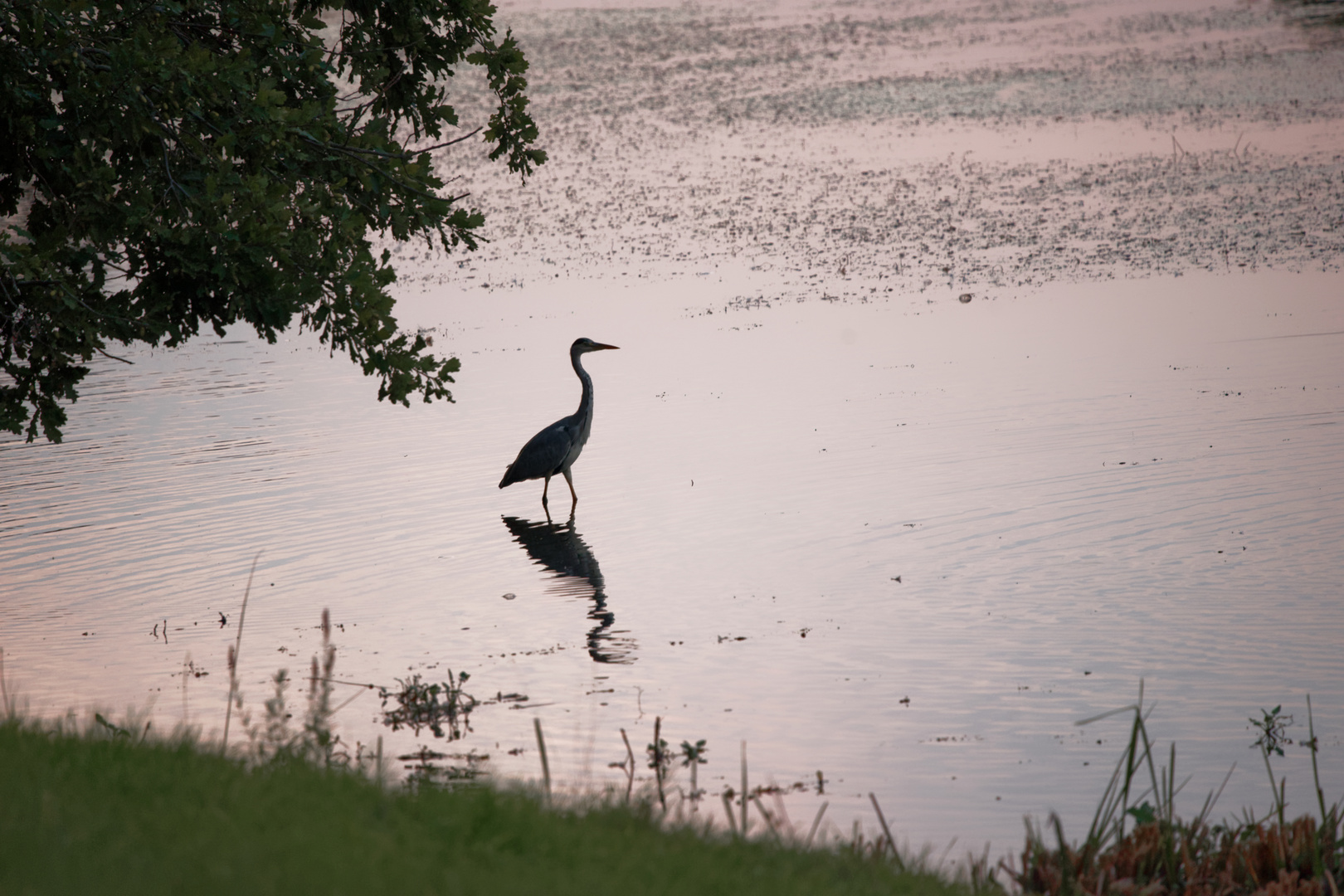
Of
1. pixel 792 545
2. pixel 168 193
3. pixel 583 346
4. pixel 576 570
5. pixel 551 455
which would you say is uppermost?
pixel 168 193

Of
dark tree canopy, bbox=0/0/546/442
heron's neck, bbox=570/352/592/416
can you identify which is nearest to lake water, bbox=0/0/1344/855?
heron's neck, bbox=570/352/592/416

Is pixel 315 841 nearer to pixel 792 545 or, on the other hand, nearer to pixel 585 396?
pixel 792 545

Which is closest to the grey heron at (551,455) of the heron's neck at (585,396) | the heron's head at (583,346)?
the heron's neck at (585,396)

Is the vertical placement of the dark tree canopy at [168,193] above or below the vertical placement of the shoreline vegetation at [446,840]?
above

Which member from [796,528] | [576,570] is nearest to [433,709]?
[576,570]

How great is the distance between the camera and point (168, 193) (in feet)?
30.6

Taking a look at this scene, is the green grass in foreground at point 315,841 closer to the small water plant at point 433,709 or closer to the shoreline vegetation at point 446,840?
the shoreline vegetation at point 446,840

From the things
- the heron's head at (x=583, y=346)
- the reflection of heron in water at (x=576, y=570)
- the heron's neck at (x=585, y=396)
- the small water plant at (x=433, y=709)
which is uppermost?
the heron's head at (x=583, y=346)

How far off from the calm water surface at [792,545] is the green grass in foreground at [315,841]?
6.12 feet

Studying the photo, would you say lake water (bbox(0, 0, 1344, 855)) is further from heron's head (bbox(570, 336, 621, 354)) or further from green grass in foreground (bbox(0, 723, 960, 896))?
green grass in foreground (bbox(0, 723, 960, 896))

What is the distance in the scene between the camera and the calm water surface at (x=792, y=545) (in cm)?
898

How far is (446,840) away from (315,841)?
0.59 meters

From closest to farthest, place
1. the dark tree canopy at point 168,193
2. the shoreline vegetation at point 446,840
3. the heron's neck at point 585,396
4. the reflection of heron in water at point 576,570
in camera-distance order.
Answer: the shoreline vegetation at point 446,840, the dark tree canopy at point 168,193, the reflection of heron in water at point 576,570, the heron's neck at point 585,396

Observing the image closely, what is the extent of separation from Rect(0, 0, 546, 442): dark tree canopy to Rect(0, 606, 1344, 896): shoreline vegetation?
2.77 m
